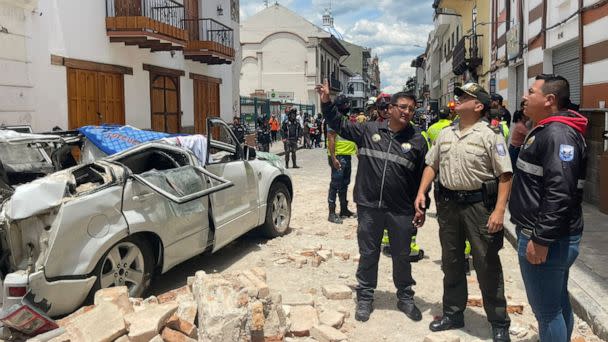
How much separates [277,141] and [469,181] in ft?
86.4

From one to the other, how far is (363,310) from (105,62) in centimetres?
1033

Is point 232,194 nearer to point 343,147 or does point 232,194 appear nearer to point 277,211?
point 277,211

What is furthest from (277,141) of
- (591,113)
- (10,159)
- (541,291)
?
(541,291)

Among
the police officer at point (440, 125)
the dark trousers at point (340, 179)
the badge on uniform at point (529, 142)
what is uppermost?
the police officer at point (440, 125)

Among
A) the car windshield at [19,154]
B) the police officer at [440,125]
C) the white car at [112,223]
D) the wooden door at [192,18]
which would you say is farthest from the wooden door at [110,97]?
the police officer at [440,125]

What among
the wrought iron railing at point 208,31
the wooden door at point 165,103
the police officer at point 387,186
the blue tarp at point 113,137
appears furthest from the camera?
the wrought iron railing at point 208,31

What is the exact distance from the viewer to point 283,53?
145ft

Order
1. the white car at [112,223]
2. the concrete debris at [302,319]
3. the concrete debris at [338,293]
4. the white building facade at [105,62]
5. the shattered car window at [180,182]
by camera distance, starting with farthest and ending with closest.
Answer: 1. the white building facade at [105,62]
2. the concrete debris at [338,293]
3. the shattered car window at [180,182]
4. the concrete debris at [302,319]
5. the white car at [112,223]

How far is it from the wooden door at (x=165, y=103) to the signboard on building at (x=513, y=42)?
9.68 meters

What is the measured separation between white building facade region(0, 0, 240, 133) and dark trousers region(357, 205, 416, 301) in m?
7.97

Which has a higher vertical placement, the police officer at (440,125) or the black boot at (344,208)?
the police officer at (440,125)

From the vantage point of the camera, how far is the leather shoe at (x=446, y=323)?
4047mm

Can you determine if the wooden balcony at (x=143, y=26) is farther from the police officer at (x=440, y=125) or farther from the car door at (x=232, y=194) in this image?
the police officer at (x=440, y=125)

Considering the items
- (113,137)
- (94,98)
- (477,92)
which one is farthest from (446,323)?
(94,98)
